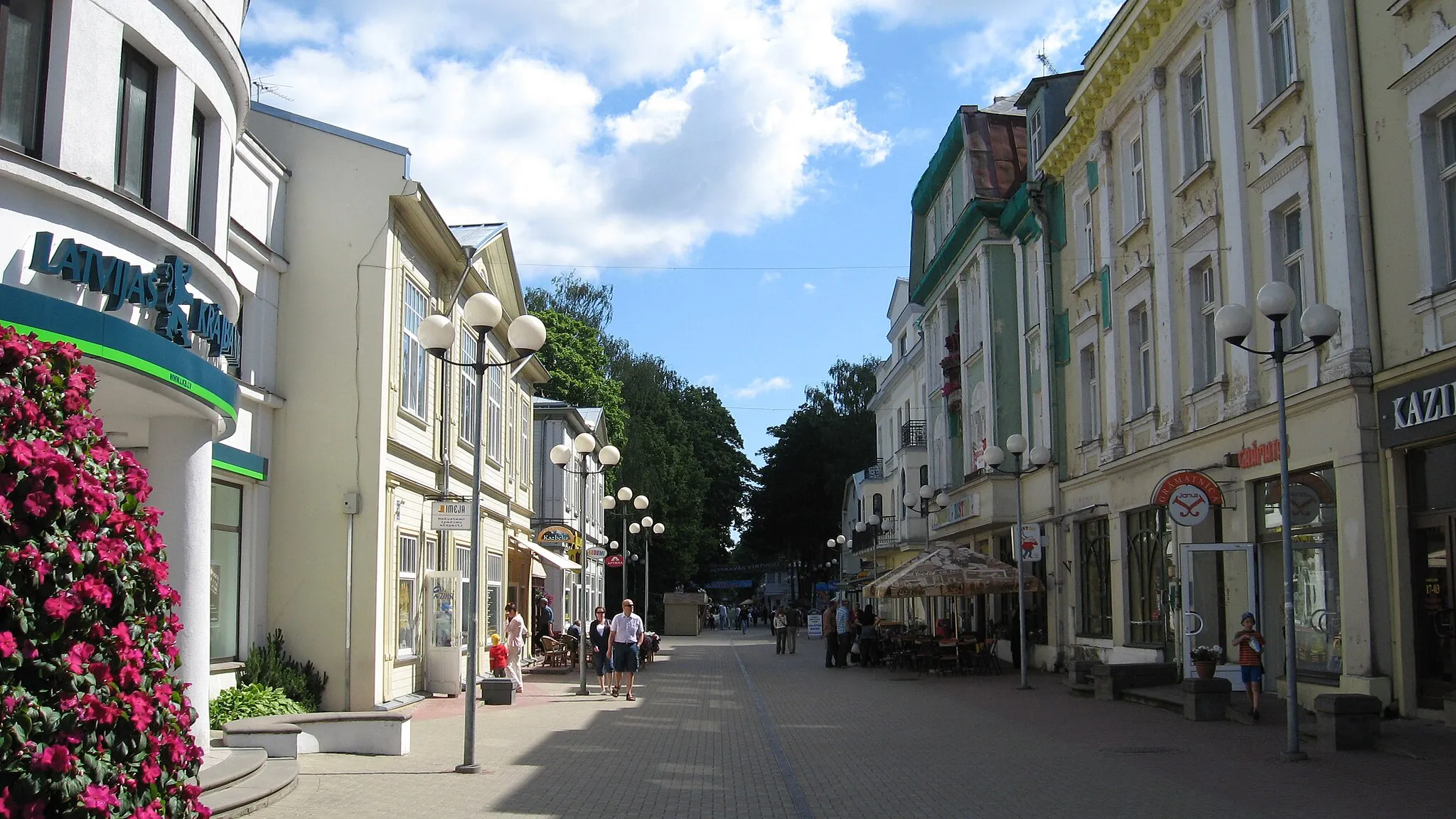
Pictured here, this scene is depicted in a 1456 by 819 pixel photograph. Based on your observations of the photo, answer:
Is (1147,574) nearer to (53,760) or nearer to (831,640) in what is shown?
(831,640)

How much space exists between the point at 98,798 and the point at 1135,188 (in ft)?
69.1

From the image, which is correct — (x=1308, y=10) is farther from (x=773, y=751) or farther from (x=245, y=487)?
(x=245, y=487)

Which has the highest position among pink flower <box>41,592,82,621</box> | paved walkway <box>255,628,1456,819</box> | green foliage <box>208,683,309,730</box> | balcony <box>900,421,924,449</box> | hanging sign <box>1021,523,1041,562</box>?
balcony <box>900,421,924,449</box>

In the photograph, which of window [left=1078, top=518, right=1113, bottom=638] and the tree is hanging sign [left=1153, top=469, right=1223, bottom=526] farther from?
the tree

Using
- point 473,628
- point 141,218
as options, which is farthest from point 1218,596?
point 141,218

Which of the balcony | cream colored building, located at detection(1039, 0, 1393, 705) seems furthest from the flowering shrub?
the balcony

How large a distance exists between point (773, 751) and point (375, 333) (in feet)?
27.3

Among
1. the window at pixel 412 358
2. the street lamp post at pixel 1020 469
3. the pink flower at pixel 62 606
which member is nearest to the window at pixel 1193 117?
the street lamp post at pixel 1020 469

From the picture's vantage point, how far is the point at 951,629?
3091 cm

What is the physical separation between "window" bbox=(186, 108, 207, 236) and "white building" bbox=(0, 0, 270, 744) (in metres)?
0.02

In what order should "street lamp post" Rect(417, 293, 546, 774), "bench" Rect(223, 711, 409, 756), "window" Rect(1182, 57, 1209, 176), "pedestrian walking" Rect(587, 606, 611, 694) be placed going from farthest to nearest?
"pedestrian walking" Rect(587, 606, 611, 694)
"window" Rect(1182, 57, 1209, 176)
"bench" Rect(223, 711, 409, 756)
"street lamp post" Rect(417, 293, 546, 774)

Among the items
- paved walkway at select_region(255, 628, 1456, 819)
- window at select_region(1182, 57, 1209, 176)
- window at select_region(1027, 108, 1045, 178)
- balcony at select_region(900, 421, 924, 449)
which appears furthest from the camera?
balcony at select_region(900, 421, 924, 449)

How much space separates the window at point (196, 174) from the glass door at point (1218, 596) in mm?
13119

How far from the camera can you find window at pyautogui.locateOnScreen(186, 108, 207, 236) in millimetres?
11531
